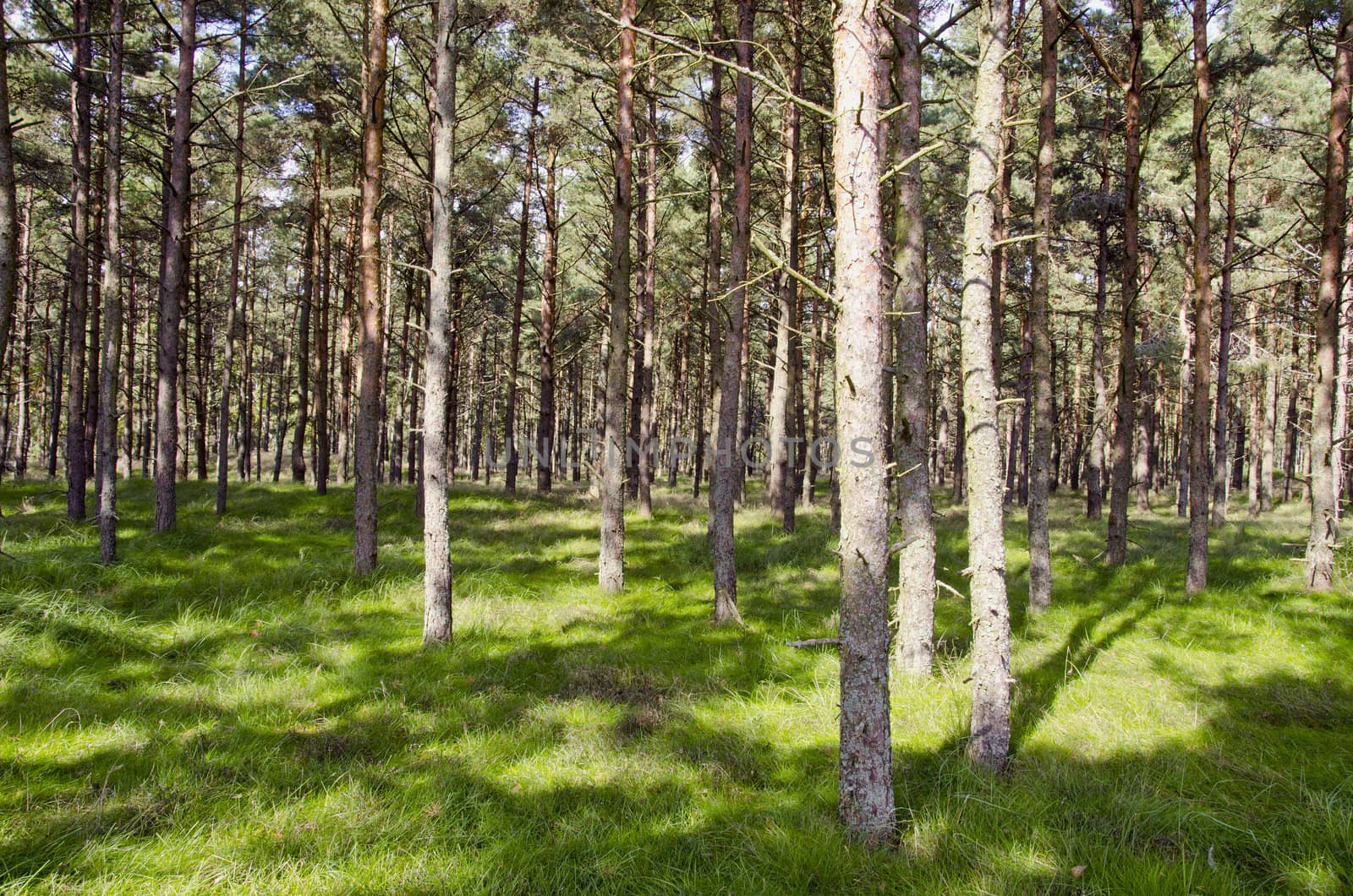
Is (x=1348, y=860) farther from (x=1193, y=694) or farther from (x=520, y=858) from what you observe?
(x=520, y=858)

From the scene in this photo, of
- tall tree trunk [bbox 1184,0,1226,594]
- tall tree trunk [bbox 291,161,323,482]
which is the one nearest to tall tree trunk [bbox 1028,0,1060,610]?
tall tree trunk [bbox 1184,0,1226,594]

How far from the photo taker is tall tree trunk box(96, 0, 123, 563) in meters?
8.47

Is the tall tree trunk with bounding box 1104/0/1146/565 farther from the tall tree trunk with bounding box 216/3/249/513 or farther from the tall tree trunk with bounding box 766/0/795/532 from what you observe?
the tall tree trunk with bounding box 216/3/249/513

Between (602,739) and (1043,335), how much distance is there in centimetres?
770

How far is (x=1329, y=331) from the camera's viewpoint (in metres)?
8.60

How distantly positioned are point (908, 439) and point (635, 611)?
408 cm

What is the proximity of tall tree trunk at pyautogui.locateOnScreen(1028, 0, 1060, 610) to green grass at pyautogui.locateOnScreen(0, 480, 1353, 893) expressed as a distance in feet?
2.11

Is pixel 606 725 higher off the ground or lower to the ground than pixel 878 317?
lower

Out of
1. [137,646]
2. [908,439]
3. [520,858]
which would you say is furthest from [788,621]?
[137,646]

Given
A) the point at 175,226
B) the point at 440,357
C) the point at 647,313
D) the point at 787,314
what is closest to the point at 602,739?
the point at 440,357

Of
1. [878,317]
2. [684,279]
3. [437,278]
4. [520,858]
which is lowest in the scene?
[520,858]

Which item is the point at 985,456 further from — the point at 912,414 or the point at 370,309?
the point at 370,309

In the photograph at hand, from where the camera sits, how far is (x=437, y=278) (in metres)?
7.07

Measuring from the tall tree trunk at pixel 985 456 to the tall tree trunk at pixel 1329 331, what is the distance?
24.1 ft
